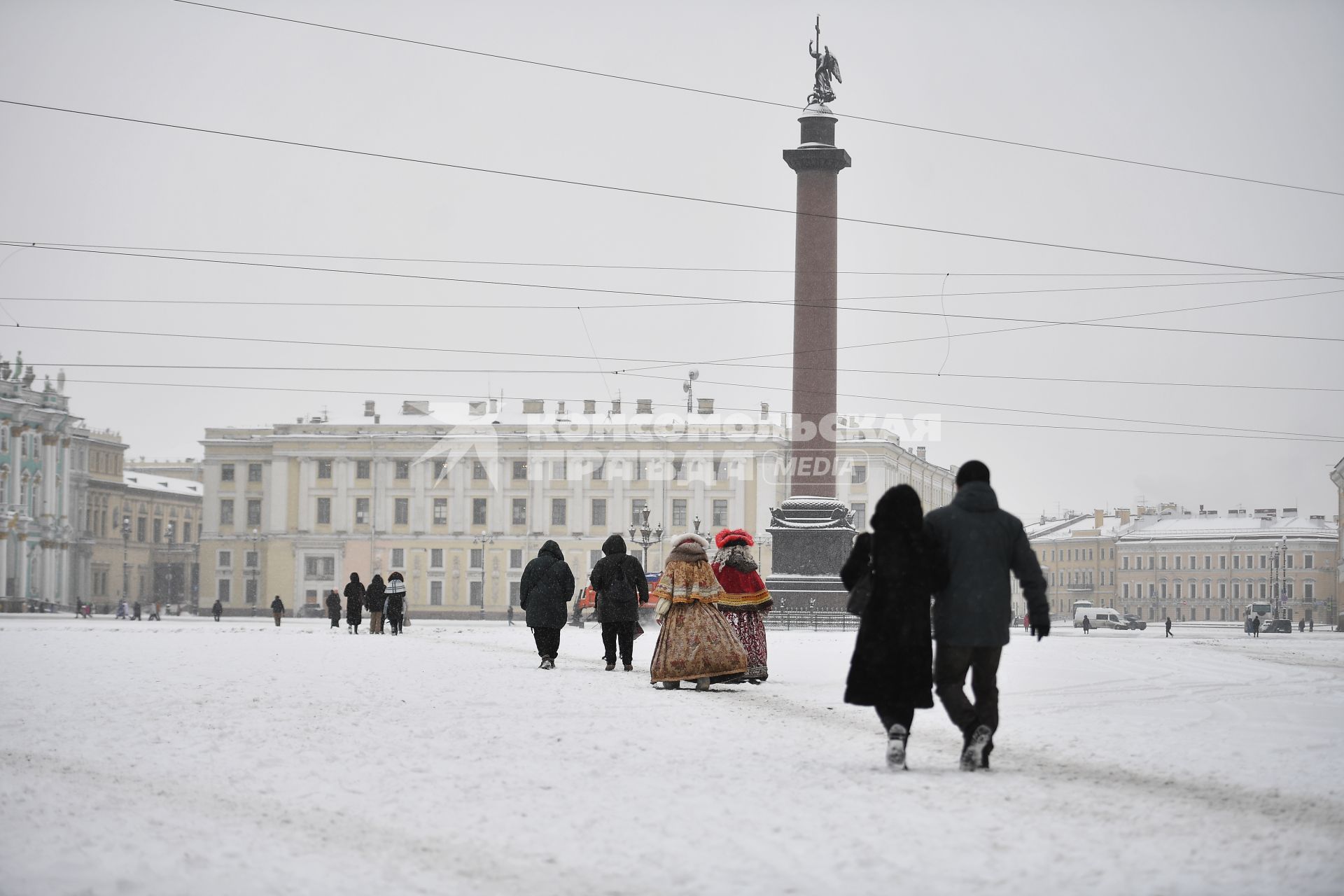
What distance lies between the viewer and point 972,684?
846 cm

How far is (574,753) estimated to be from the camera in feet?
29.8

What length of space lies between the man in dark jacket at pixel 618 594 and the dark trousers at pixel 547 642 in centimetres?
53

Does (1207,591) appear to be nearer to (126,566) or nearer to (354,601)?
(126,566)

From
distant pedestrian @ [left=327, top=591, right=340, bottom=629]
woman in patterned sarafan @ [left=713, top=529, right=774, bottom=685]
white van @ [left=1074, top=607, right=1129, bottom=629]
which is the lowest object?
white van @ [left=1074, top=607, right=1129, bottom=629]

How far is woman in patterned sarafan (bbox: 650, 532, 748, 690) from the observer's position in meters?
14.2

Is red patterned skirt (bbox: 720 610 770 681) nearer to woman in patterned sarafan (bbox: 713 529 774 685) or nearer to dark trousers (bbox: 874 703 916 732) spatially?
woman in patterned sarafan (bbox: 713 529 774 685)

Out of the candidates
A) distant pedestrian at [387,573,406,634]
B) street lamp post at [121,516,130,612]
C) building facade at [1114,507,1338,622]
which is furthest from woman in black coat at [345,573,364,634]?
building facade at [1114,507,1338,622]

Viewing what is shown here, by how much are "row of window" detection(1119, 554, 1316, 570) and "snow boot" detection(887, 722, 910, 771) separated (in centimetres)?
10802

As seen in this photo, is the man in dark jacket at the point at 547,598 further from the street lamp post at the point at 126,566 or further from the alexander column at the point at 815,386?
the street lamp post at the point at 126,566

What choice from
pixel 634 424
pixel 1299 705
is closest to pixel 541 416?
pixel 634 424

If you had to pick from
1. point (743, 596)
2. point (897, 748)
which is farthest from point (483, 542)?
point (897, 748)

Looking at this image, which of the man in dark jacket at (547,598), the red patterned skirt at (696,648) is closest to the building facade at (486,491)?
the man in dark jacket at (547,598)

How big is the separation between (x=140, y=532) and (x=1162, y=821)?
96.5m

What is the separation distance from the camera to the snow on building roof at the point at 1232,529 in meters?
112
